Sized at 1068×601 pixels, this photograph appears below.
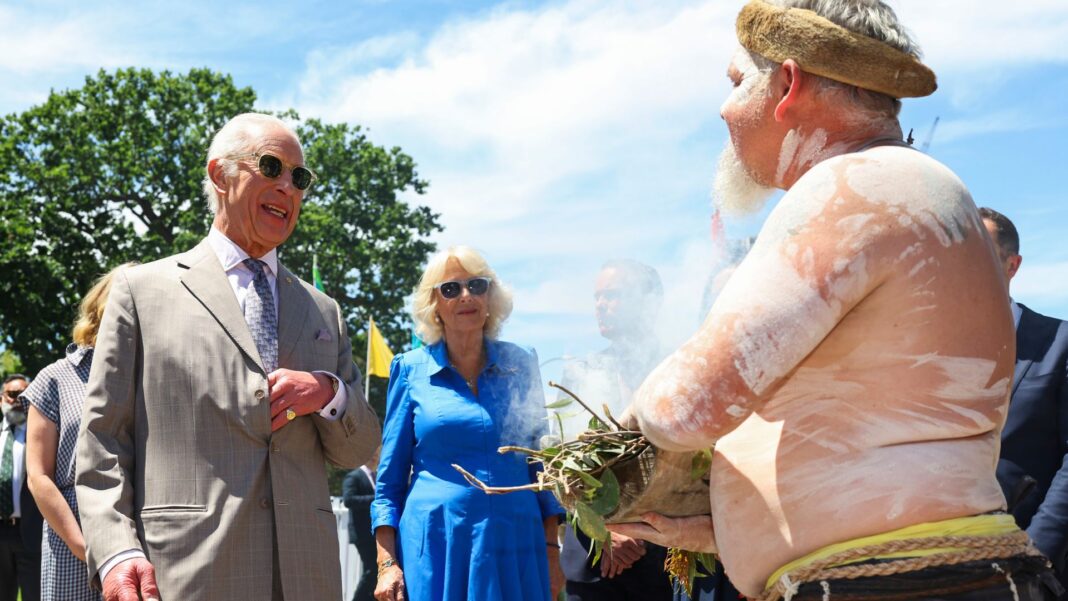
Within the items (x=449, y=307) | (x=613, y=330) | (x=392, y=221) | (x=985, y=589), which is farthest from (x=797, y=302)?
(x=392, y=221)

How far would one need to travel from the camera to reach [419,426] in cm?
518

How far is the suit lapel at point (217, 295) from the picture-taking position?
3564mm

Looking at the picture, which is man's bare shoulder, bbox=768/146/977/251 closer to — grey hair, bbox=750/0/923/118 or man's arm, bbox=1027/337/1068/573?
grey hair, bbox=750/0/923/118

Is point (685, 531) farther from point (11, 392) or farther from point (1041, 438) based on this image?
point (11, 392)

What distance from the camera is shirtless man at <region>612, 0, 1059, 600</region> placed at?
1945 millimetres

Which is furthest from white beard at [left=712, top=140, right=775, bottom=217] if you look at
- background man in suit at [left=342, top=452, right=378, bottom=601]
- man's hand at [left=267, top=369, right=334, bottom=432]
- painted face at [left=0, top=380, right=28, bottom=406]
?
painted face at [left=0, top=380, right=28, bottom=406]

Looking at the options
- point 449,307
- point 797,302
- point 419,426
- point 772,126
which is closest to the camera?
point 797,302

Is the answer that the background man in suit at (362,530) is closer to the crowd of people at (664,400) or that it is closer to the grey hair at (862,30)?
the crowd of people at (664,400)

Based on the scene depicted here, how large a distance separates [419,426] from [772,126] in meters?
3.21

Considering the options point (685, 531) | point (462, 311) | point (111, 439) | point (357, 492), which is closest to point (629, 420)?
point (685, 531)

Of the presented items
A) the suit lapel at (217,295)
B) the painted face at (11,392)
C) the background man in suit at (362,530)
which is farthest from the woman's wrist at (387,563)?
the painted face at (11,392)

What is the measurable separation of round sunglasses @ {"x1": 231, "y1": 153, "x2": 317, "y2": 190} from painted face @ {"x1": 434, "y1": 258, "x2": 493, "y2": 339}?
1705 millimetres

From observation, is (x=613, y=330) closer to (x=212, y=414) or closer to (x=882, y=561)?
(x=212, y=414)

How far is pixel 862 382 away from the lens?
78.6 inches
